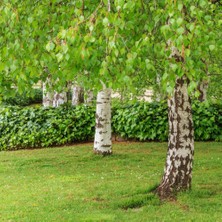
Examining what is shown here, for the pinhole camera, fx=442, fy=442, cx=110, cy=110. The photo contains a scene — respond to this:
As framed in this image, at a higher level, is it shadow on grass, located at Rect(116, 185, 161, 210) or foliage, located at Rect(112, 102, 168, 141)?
foliage, located at Rect(112, 102, 168, 141)

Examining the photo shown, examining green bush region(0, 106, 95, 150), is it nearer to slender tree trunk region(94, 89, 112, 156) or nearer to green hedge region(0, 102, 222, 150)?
green hedge region(0, 102, 222, 150)

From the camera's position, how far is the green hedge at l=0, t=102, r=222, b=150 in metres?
15.6

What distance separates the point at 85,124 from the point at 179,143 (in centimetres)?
847

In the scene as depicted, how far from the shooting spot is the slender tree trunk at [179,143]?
815 centimetres

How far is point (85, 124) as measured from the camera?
16.4 meters

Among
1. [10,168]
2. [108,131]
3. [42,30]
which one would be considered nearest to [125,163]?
[108,131]

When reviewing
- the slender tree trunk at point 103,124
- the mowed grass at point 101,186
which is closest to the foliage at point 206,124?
the mowed grass at point 101,186

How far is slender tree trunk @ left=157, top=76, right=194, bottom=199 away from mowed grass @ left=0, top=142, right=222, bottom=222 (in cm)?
27

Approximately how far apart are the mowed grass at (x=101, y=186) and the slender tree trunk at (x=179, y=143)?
27cm

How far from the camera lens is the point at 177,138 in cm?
826

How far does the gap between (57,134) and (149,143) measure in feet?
11.1

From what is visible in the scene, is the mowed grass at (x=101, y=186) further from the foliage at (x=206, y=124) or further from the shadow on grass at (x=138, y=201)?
the foliage at (x=206, y=124)

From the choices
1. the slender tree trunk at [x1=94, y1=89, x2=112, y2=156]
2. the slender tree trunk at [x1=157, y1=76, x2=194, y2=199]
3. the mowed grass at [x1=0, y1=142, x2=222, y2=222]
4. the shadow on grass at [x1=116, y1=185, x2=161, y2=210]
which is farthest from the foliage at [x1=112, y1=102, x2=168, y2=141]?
the slender tree trunk at [x1=157, y1=76, x2=194, y2=199]

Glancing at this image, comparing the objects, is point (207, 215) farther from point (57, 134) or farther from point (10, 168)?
point (57, 134)
